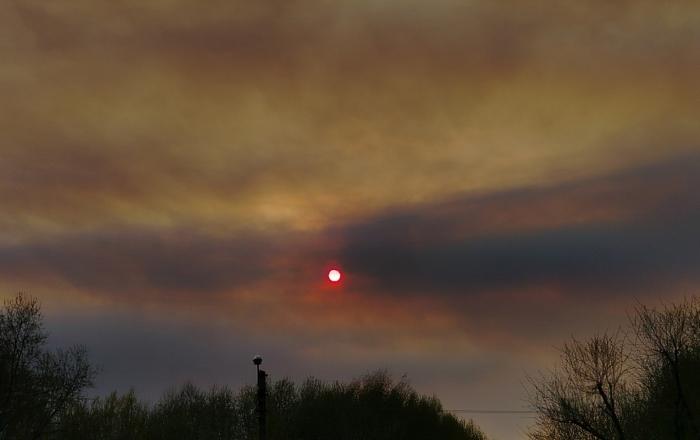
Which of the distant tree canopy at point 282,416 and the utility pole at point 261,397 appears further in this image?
the distant tree canopy at point 282,416

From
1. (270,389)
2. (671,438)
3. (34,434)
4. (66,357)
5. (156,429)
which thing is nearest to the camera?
(671,438)

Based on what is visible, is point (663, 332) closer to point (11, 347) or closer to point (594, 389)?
point (594, 389)

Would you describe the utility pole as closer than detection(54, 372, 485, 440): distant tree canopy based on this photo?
Yes

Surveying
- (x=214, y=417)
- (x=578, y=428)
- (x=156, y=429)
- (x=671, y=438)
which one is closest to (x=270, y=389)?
(x=214, y=417)

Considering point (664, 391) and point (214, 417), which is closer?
point (664, 391)

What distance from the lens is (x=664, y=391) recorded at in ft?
150

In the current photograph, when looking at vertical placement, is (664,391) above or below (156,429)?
below

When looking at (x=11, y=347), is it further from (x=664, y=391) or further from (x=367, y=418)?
(x=664, y=391)

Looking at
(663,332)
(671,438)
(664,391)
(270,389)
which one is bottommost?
(671,438)

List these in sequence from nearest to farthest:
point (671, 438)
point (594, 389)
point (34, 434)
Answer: point (671, 438) → point (594, 389) → point (34, 434)

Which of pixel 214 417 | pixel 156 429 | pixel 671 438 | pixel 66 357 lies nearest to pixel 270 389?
pixel 214 417

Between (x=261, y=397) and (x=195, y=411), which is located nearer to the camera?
(x=261, y=397)

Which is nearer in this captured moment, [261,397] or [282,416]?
[261,397]

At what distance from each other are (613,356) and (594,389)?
2151 mm
